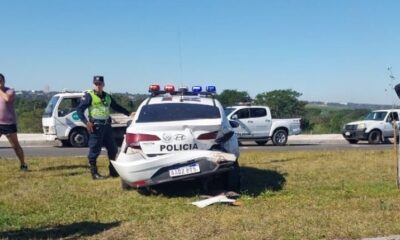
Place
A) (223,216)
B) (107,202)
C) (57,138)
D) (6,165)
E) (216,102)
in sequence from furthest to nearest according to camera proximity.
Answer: (57,138)
(6,165)
(216,102)
(107,202)
(223,216)

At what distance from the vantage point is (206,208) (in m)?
7.34

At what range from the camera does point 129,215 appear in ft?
22.9

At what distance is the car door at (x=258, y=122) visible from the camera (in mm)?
25125

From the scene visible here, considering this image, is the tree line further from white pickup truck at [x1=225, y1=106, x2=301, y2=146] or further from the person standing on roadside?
the person standing on roadside

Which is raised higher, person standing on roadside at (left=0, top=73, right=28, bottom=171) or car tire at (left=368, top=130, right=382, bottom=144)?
person standing on roadside at (left=0, top=73, right=28, bottom=171)

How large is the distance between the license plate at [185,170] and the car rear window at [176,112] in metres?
0.88

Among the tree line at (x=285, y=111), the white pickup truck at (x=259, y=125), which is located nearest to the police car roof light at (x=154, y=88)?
the white pickup truck at (x=259, y=125)

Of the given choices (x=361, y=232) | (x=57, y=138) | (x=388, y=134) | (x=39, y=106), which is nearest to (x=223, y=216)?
(x=361, y=232)

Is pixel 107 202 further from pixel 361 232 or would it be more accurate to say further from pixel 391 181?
pixel 391 181

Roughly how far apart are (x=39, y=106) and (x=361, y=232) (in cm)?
3147

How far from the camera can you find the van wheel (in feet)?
71.2

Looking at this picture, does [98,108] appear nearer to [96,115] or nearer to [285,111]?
[96,115]

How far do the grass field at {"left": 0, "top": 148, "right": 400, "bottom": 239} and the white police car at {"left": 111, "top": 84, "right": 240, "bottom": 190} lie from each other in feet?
1.13

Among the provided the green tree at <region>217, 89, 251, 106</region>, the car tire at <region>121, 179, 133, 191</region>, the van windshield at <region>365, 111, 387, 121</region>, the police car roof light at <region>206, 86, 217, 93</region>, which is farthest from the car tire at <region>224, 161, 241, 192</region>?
the green tree at <region>217, 89, 251, 106</region>
